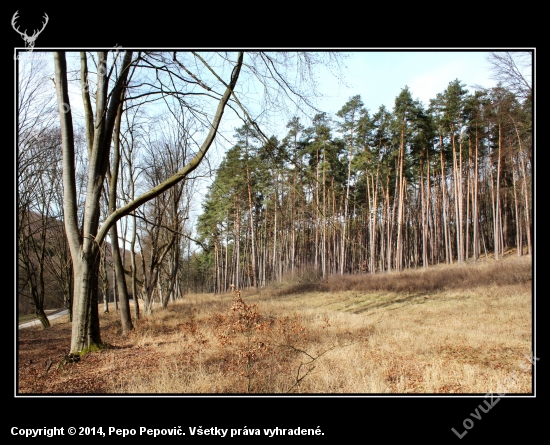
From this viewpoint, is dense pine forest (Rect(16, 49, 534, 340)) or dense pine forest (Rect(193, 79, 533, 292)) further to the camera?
dense pine forest (Rect(193, 79, 533, 292))

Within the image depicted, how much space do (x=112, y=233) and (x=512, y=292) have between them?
12354mm

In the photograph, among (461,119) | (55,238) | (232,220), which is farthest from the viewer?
(232,220)

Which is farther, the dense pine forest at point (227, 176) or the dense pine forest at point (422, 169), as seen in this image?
the dense pine forest at point (422, 169)

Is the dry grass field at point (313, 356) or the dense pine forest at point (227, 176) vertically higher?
the dense pine forest at point (227, 176)

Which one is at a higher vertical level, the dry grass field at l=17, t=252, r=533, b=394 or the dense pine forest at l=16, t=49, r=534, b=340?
the dense pine forest at l=16, t=49, r=534, b=340

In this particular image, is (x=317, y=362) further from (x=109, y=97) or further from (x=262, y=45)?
(x=109, y=97)

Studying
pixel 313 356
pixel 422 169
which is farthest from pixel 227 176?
pixel 422 169

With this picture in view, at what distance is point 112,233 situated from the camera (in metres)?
8.63

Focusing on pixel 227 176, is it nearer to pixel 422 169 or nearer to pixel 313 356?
pixel 313 356

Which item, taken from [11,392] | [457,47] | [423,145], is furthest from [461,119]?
[11,392]

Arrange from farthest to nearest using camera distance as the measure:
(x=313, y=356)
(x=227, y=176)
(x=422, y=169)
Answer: (x=422, y=169), (x=227, y=176), (x=313, y=356)

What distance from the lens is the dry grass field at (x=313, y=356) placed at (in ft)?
13.5

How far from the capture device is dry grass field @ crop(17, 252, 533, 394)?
13.5ft

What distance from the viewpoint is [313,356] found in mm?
5379
